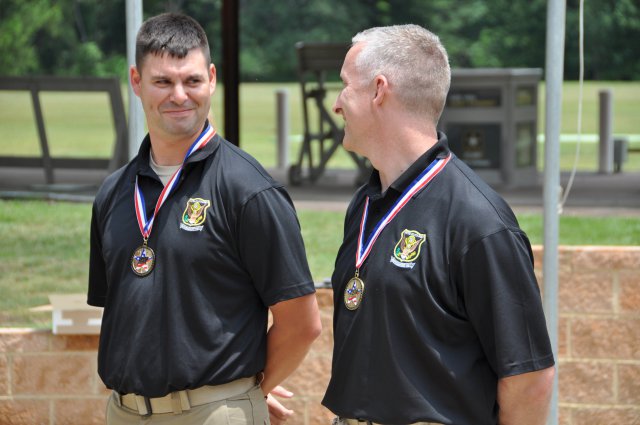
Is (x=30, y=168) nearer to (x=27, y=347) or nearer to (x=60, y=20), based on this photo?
(x=27, y=347)

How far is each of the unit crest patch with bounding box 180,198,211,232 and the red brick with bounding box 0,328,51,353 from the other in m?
2.54

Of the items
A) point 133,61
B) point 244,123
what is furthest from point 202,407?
point 244,123

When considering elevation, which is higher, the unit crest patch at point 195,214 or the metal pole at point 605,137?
the unit crest patch at point 195,214

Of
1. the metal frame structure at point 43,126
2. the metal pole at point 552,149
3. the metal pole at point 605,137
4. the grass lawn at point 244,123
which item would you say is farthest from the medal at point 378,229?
the metal pole at point 605,137

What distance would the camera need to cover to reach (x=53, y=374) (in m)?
5.45

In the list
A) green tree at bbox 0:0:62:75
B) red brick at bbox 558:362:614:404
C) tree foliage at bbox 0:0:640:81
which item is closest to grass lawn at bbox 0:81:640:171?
green tree at bbox 0:0:62:75

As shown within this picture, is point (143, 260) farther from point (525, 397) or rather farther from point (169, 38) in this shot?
point (525, 397)

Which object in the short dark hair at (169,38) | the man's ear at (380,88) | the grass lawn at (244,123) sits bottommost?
the grass lawn at (244,123)

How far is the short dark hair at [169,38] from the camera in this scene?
126 inches

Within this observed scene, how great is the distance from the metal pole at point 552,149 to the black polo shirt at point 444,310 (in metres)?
1.65

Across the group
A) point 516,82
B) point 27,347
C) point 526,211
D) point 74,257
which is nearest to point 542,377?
A: point 27,347

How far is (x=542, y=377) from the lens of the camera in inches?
103

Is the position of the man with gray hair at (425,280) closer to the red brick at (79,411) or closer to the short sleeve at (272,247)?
the short sleeve at (272,247)

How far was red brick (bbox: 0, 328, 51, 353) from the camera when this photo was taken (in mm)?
5414
